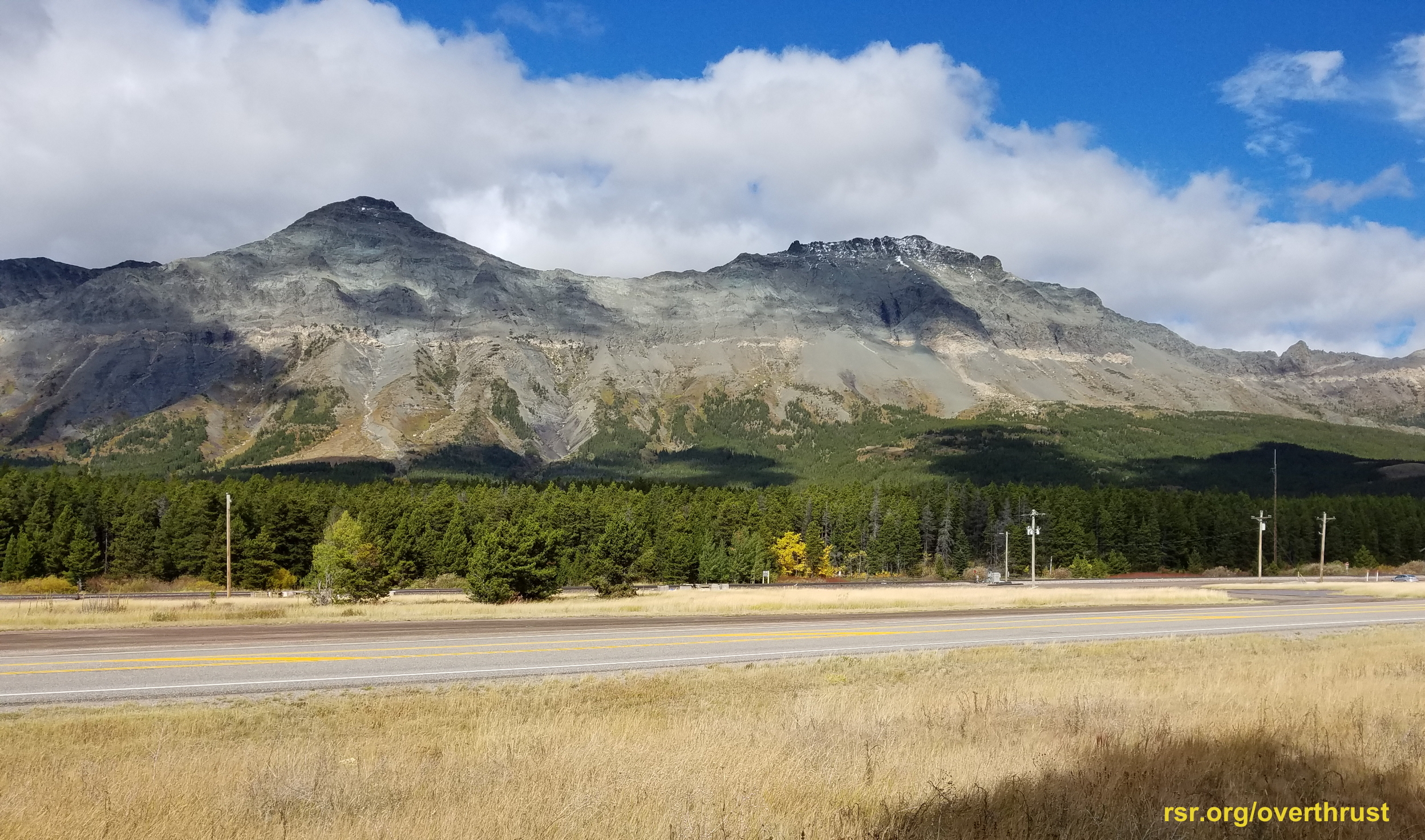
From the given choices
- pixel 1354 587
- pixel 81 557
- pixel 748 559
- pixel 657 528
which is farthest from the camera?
pixel 657 528

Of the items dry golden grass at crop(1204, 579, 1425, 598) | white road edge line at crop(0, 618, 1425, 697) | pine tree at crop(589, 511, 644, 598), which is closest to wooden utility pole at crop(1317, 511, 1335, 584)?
dry golden grass at crop(1204, 579, 1425, 598)

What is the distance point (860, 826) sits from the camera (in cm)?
799

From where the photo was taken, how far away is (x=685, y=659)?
23.1 metres

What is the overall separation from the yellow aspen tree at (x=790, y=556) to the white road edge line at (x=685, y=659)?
83.5 m

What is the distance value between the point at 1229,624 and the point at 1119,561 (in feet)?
287

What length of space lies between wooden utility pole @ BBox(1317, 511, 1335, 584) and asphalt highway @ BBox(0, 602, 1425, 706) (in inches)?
1987

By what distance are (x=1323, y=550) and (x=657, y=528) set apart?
75.0 m

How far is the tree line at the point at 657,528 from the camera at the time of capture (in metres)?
93.5

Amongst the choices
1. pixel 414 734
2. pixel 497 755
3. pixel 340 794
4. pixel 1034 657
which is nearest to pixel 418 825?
pixel 340 794

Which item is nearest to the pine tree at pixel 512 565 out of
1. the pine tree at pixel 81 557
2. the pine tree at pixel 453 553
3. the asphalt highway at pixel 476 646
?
the asphalt highway at pixel 476 646

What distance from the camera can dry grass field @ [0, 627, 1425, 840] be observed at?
26.2 ft

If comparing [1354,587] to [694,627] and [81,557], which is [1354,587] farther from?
[81,557]

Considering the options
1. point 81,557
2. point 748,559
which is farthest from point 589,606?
point 81,557

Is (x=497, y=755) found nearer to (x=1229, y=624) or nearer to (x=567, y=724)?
(x=567, y=724)
